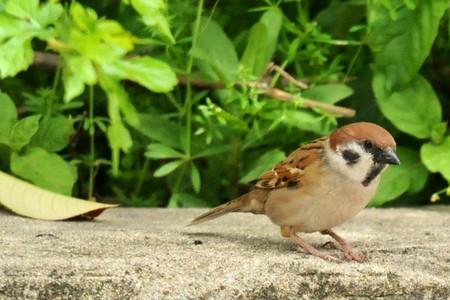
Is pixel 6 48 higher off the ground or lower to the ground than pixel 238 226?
higher

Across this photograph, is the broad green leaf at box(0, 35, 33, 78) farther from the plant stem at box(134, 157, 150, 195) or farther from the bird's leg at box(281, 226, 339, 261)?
the plant stem at box(134, 157, 150, 195)

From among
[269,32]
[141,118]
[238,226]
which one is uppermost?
[269,32]

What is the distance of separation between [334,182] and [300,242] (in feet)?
0.76

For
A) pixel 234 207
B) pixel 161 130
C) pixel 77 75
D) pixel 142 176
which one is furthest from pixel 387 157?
pixel 142 176

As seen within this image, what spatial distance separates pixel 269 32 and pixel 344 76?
1.52ft

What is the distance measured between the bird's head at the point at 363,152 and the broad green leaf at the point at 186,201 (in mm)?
1341

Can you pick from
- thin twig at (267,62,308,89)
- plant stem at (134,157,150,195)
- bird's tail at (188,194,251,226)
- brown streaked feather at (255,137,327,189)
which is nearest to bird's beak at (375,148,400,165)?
brown streaked feather at (255,137,327,189)

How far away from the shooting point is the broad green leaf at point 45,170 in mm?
4375

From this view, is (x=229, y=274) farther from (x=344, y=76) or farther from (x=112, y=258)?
(x=344, y=76)

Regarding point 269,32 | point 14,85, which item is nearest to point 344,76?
point 269,32

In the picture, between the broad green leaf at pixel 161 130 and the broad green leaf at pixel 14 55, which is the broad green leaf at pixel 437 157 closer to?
the broad green leaf at pixel 161 130

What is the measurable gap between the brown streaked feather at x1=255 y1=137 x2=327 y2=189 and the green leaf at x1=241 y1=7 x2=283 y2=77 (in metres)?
0.99

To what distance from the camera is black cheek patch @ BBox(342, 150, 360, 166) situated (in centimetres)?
350

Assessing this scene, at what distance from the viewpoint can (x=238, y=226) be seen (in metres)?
4.31
